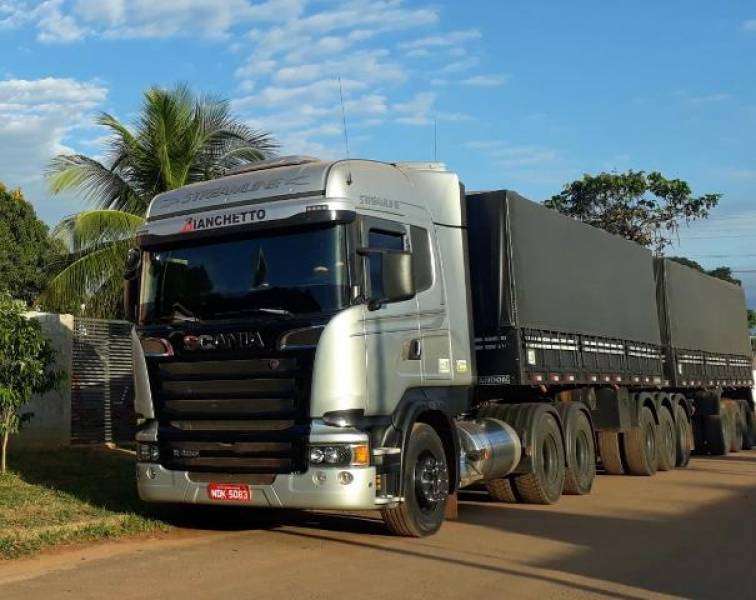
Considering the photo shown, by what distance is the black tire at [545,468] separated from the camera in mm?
10766

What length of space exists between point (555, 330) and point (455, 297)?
2.65m

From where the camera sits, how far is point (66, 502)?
9734 millimetres

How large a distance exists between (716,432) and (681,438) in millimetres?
3478

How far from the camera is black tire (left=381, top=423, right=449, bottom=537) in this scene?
8102 mm

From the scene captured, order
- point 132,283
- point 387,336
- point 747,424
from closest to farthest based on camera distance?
point 387,336 < point 132,283 < point 747,424

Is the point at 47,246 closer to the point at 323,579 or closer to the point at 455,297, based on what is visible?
the point at 455,297

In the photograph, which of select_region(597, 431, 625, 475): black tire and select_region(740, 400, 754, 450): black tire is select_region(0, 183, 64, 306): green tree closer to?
select_region(597, 431, 625, 475): black tire

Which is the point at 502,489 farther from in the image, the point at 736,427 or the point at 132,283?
the point at 736,427

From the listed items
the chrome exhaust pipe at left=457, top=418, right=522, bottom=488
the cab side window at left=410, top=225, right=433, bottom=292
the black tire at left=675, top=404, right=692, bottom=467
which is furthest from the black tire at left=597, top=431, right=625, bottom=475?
the cab side window at left=410, top=225, right=433, bottom=292

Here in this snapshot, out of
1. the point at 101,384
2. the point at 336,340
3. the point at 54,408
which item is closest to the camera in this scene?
the point at 336,340

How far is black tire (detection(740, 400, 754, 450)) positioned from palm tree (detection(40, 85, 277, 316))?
13920 mm

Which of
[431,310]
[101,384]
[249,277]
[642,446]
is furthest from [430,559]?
[101,384]

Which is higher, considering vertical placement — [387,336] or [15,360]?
[15,360]

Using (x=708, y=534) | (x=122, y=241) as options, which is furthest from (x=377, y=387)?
(x=122, y=241)
